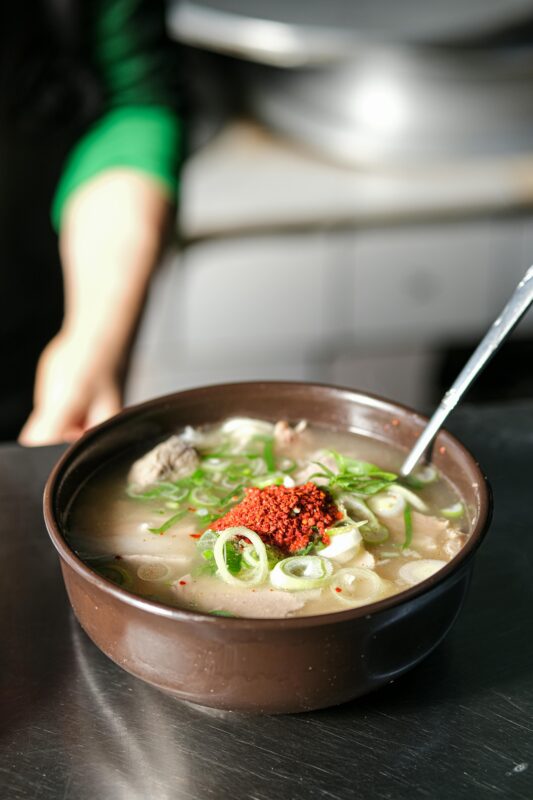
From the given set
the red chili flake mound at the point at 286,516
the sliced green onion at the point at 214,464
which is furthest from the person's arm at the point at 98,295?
the red chili flake mound at the point at 286,516

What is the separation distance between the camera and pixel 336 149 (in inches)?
142

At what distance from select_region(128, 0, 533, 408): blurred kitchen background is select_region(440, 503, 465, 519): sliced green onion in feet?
7.17

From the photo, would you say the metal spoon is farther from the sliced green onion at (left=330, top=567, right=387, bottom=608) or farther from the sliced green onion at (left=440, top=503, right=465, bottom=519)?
the sliced green onion at (left=330, top=567, right=387, bottom=608)

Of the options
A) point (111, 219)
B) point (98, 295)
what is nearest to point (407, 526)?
point (98, 295)

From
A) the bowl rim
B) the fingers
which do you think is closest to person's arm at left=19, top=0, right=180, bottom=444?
the fingers

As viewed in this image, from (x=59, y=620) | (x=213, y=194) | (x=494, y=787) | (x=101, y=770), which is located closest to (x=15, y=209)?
(x=213, y=194)

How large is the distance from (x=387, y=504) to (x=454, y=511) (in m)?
0.08

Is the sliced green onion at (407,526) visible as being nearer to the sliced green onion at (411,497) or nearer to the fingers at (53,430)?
the sliced green onion at (411,497)

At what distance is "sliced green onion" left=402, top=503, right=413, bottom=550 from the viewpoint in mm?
1161

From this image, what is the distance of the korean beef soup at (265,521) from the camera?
1.05m

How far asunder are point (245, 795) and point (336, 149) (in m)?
3.02

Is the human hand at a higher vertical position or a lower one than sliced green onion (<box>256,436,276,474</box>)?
lower

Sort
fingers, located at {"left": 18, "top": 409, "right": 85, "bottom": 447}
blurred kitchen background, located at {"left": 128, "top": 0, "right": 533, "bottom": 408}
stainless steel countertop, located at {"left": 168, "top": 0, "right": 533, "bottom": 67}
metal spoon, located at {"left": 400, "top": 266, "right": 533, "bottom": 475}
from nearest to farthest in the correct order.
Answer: metal spoon, located at {"left": 400, "top": 266, "right": 533, "bottom": 475} < fingers, located at {"left": 18, "top": 409, "right": 85, "bottom": 447} < stainless steel countertop, located at {"left": 168, "top": 0, "right": 533, "bottom": 67} < blurred kitchen background, located at {"left": 128, "top": 0, "right": 533, "bottom": 408}

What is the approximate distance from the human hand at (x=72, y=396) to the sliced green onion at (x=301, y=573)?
66 centimetres
